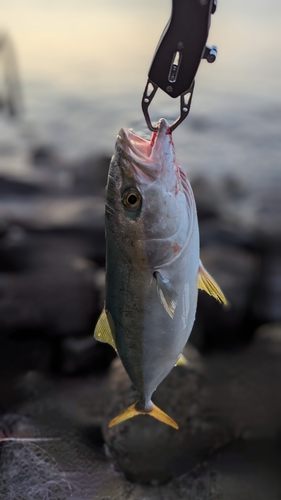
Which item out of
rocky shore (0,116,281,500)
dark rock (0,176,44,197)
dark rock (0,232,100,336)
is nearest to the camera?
rocky shore (0,116,281,500)

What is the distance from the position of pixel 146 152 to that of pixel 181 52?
0.39 metres

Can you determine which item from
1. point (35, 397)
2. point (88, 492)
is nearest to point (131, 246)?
point (88, 492)

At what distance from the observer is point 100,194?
10.0 metres

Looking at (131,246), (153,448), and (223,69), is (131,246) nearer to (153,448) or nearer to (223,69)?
(153,448)

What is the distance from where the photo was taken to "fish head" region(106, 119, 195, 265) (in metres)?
1.75

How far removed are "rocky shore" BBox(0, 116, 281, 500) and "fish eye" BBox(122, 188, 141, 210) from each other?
1.86 metres

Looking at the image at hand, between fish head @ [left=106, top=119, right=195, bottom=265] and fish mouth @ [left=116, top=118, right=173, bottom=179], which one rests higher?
fish mouth @ [left=116, top=118, right=173, bottom=179]

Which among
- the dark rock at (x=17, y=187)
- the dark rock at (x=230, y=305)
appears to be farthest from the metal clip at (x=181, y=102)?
the dark rock at (x=17, y=187)

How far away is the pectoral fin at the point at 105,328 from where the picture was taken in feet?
6.49

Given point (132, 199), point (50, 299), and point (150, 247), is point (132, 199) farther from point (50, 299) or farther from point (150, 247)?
point (50, 299)

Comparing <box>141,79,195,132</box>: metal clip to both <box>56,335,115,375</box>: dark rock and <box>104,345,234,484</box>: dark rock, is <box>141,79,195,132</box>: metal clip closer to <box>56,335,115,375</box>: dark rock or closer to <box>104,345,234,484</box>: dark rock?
<box>104,345,234,484</box>: dark rock

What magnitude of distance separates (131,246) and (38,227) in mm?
6346

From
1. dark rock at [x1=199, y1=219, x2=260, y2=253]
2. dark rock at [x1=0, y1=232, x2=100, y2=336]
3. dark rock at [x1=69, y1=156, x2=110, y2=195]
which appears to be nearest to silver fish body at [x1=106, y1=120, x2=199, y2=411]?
dark rock at [x1=0, y1=232, x2=100, y2=336]

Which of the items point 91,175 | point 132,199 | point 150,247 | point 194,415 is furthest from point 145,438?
point 91,175
